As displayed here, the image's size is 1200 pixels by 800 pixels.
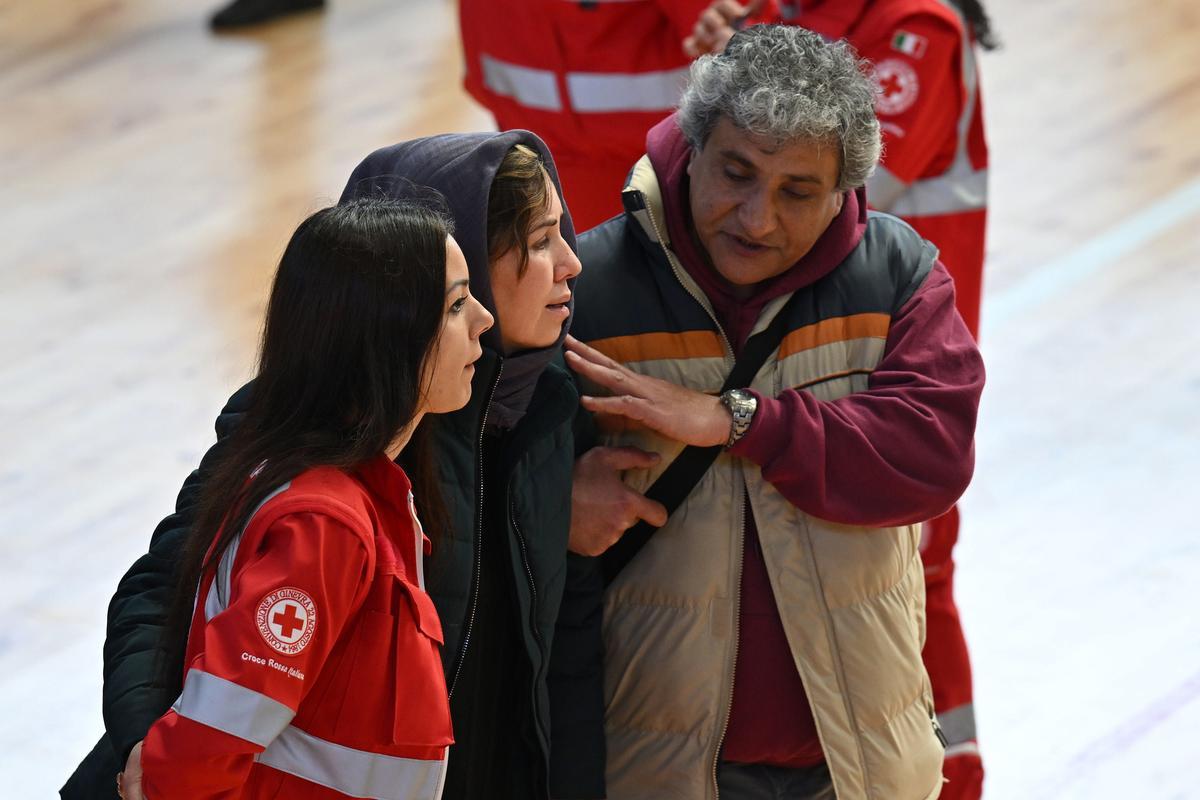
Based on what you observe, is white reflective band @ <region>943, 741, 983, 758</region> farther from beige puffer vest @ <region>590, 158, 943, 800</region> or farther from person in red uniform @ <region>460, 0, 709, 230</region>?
person in red uniform @ <region>460, 0, 709, 230</region>

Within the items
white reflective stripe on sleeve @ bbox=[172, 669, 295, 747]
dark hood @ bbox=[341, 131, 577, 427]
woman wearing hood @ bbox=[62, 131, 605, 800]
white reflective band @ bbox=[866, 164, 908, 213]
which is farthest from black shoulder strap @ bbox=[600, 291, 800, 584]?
white reflective band @ bbox=[866, 164, 908, 213]

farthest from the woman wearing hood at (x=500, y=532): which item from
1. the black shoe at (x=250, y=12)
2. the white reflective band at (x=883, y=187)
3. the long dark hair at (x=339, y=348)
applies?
the black shoe at (x=250, y=12)

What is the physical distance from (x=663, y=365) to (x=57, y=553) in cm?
223

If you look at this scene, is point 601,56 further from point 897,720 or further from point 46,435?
point 46,435

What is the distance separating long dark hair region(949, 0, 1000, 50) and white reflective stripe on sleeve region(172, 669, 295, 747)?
2.00 meters

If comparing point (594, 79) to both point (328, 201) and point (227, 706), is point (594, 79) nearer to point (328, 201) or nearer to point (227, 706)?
point (328, 201)

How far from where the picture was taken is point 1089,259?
5.41 m

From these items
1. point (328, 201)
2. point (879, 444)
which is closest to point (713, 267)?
point (879, 444)

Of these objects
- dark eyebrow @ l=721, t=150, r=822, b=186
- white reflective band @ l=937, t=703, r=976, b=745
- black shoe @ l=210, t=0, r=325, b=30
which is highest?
dark eyebrow @ l=721, t=150, r=822, b=186

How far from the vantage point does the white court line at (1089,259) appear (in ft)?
16.9

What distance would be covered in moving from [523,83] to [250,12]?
3952 mm

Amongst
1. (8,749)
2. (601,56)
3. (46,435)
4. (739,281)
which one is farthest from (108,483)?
(739,281)

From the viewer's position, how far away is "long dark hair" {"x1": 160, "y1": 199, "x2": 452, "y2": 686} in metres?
1.78

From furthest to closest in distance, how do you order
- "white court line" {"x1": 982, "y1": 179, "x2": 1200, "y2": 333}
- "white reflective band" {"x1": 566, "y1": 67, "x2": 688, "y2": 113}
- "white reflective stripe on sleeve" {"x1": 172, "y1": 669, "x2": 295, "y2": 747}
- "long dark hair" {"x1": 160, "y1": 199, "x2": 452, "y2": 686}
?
"white court line" {"x1": 982, "y1": 179, "x2": 1200, "y2": 333} → "white reflective band" {"x1": 566, "y1": 67, "x2": 688, "y2": 113} → "long dark hair" {"x1": 160, "y1": 199, "x2": 452, "y2": 686} → "white reflective stripe on sleeve" {"x1": 172, "y1": 669, "x2": 295, "y2": 747}
